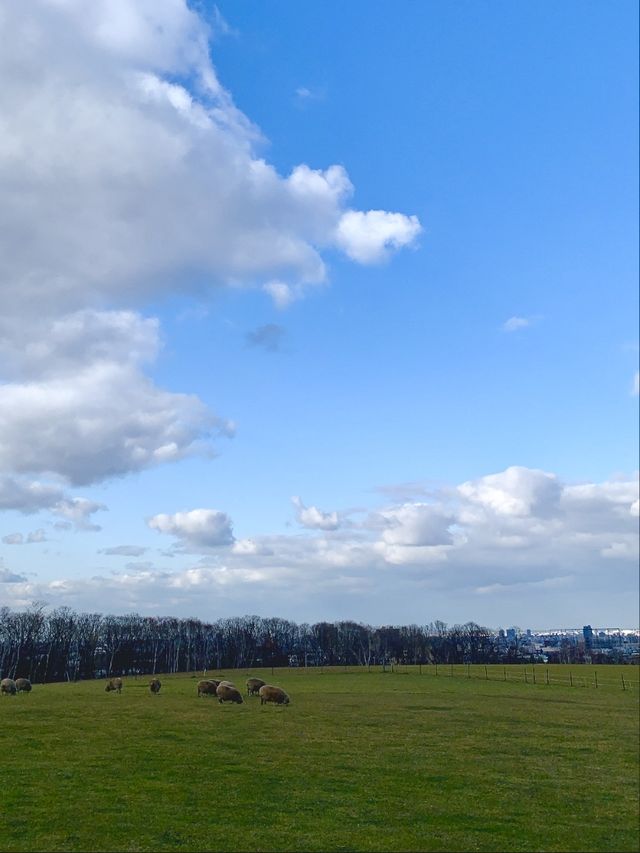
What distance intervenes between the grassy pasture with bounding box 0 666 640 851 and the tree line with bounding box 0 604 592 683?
303 ft

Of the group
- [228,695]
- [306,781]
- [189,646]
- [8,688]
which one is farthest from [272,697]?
[189,646]

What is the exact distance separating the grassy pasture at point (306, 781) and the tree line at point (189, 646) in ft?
303

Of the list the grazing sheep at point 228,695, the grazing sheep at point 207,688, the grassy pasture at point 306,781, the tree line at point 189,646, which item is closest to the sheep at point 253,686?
the grazing sheep at point 207,688

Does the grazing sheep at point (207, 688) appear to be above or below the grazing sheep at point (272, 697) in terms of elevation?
below

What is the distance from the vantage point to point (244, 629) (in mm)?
173375

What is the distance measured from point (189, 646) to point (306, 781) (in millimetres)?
143405

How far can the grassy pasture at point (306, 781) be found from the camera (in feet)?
55.2

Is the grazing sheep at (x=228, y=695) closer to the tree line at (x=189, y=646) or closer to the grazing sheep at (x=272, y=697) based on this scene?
the grazing sheep at (x=272, y=697)

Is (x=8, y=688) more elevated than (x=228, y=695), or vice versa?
(x=228, y=695)

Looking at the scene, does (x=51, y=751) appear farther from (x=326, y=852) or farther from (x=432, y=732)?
(x=432, y=732)

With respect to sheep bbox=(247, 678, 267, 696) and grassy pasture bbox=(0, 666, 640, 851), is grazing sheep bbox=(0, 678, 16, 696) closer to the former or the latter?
grassy pasture bbox=(0, 666, 640, 851)

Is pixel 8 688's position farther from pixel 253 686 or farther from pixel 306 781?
pixel 306 781

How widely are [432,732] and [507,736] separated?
4050 millimetres

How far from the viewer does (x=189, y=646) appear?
156000 mm
